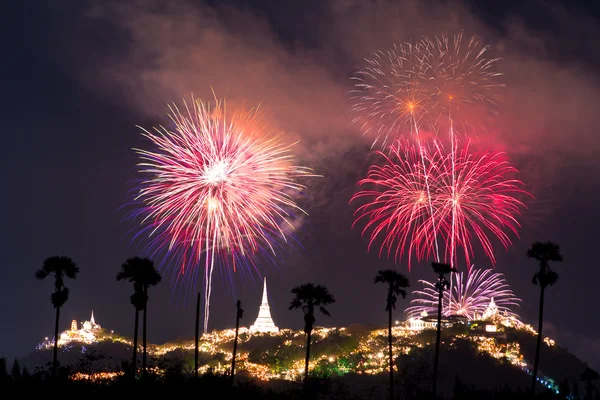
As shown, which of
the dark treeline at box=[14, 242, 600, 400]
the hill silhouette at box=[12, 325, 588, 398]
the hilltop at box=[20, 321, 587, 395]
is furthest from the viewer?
the hilltop at box=[20, 321, 587, 395]

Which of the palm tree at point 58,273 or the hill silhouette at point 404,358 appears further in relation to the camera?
the hill silhouette at point 404,358

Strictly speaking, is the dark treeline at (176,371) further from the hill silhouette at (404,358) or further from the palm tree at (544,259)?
the hill silhouette at (404,358)

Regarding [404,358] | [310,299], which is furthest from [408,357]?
[310,299]

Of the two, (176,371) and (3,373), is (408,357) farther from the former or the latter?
(3,373)

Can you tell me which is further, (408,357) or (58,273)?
(408,357)

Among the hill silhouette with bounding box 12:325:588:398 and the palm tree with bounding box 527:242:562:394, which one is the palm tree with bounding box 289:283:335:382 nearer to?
the palm tree with bounding box 527:242:562:394

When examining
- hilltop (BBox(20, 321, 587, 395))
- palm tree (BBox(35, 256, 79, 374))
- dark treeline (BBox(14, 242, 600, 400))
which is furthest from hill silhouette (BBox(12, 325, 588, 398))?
palm tree (BBox(35, 256, 79, 374))

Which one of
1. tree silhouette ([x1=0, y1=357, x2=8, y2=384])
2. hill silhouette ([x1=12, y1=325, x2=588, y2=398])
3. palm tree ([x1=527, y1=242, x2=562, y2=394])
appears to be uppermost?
palm tree ([x1=527, y1=242, x2=562, y2=394])

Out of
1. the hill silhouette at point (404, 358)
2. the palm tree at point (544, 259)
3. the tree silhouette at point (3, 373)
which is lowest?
the hill silhouette at point (404, 358)

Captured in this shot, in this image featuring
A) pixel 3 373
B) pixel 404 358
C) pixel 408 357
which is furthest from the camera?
pixel 408 357

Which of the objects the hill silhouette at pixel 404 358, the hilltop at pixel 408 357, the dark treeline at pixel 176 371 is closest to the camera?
the dark treeline at pixel 176 371

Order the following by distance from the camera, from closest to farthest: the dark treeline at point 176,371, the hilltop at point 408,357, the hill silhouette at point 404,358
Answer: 1. the dark treeline at point 176,371
2. the hill silhouette at point 404,358
3. the hilltop at point 408,357

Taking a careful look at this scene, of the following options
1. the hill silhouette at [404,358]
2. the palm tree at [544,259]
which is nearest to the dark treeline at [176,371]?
the palm tree at [544,259]
